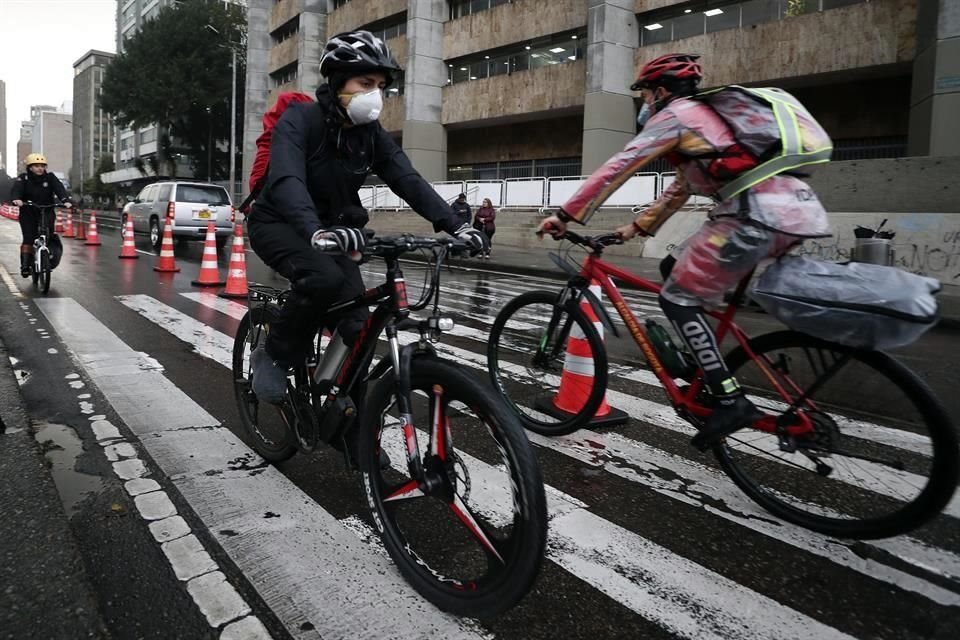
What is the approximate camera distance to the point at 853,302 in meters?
2.80

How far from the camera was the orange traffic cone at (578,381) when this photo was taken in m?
4.41

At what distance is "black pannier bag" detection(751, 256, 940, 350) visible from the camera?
2.73 m

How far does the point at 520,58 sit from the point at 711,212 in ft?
100

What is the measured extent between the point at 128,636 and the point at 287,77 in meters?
52.4

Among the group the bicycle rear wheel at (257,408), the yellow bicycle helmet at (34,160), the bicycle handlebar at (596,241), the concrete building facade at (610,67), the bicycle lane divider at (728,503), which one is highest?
the concrete building facade at (610,67)

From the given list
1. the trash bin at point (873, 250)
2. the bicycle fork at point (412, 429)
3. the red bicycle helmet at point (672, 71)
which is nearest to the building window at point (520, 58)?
the trash bin at point (873, 250)

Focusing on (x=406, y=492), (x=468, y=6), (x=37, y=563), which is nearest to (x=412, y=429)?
(x=406, y=492)

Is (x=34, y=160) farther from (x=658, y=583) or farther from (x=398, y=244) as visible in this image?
(x=658, y=583)

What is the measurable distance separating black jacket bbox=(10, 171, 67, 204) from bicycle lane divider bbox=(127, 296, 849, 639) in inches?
390

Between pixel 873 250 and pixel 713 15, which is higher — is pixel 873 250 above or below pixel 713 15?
below

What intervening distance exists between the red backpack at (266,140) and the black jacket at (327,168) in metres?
0.07

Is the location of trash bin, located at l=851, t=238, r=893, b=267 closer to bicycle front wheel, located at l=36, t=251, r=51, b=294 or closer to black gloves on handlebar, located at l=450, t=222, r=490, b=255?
black gloves on handlebar, located at l=450, t=222, r=490, b=255

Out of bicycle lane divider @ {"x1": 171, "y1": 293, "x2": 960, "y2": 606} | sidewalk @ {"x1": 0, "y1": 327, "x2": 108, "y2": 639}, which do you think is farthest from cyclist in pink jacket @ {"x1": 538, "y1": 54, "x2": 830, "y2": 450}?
sidewalk @ {"x1": 0, "y1": 327, "x2": 108, "y2": 639}

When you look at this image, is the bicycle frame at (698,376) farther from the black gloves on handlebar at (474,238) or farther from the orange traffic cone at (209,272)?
the orange traffic cone at (209,272)
